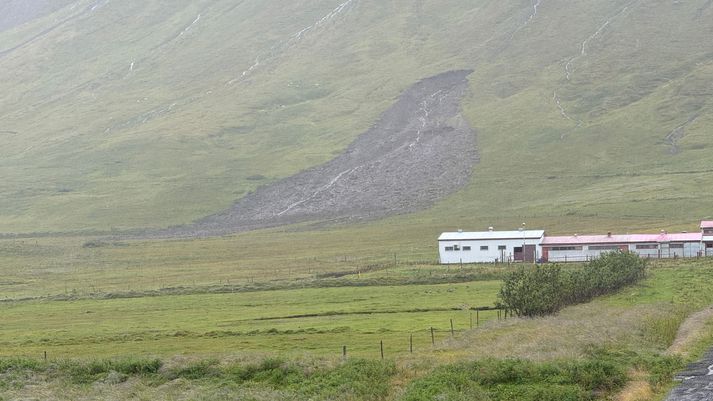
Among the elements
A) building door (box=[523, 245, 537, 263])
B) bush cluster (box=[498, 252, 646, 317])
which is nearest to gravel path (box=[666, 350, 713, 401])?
bush cluster (box=[498, 252, 646, 317])

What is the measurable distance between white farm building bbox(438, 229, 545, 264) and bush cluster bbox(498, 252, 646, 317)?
30738 mm

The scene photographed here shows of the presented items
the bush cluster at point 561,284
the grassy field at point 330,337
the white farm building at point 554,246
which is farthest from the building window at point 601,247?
the bush cluster at point 561,284

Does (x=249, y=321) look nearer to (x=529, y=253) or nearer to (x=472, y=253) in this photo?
(x=472, y=253)

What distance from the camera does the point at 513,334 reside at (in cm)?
5016

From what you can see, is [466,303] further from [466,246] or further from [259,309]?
[466,246]

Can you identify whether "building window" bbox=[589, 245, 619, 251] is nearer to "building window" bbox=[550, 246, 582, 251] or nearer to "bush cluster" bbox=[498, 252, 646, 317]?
"building window" bbox=[550, 246, 582, 251]

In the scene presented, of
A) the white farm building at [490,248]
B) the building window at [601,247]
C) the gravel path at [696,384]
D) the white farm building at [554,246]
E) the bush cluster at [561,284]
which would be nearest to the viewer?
the gravel path at [696,384]

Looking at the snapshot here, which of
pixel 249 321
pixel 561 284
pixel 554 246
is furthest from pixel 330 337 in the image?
pixel 554 246

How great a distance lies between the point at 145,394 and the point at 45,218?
529 feet

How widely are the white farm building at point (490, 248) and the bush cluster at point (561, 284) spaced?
30.7 meters

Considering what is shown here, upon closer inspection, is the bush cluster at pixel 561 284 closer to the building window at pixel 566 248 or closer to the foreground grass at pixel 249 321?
the foreground grass at pixel 249 321

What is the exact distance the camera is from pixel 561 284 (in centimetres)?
6562

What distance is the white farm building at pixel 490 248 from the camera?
11056cm

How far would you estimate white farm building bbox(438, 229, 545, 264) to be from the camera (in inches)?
4353
